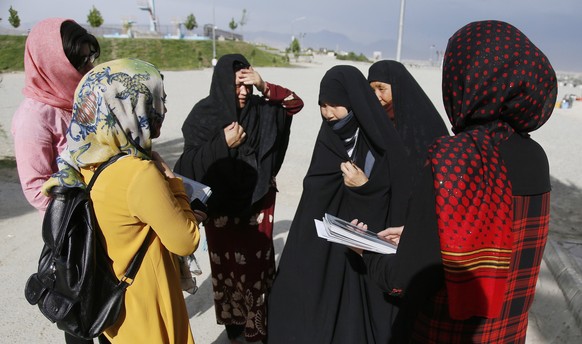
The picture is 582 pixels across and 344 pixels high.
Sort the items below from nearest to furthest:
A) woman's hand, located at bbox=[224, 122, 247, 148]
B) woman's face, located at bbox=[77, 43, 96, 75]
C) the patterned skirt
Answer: woman's face, located at bbox=[77, 43, 96, 75], woman's hand, located at bbox=[224, 122, 247, 148], the patterned skirt

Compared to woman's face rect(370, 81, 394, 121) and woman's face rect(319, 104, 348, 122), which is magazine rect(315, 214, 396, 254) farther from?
woman's face rect(370, 81, 394, 121)

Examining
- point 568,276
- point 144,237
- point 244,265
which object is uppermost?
point 144,237

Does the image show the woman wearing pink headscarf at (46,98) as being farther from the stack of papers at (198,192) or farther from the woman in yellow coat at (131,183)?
the stack of papers at (198,192)

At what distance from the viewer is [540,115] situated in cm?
116

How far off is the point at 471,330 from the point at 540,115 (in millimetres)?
648

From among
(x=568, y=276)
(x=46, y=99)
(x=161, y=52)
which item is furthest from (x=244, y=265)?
(x=161, y=52)

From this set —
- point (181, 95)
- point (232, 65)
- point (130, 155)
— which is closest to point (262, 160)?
point (232, 65)

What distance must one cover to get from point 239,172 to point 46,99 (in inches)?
41.5

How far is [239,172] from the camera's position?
2.51 meters

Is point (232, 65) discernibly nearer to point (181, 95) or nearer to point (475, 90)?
point (475, 90)

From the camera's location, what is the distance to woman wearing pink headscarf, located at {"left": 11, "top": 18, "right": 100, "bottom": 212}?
6.31 ft

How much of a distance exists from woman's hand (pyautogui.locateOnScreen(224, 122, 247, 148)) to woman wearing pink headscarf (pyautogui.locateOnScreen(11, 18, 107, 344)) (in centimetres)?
80

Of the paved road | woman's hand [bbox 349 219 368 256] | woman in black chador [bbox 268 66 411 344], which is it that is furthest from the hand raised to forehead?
the paved road

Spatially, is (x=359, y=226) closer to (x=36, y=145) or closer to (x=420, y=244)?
(x=420, y=244)
